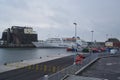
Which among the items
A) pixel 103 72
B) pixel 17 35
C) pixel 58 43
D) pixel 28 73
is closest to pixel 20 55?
pixel 28 73

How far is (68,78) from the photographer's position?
70.3 ft

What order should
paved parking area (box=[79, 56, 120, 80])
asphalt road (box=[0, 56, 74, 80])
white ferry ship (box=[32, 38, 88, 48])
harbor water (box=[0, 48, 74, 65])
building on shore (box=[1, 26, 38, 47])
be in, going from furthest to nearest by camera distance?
building on shore (box=[1, 26, 38, 47]) → white ferry ship (box=[32, 38, 88, 48]) → harbor water (box=[0, 48, 74, 65]) → paved parking area (box=[79, 56, 120, 80]) → asphalt road (box=[0, 56, 74, 80])

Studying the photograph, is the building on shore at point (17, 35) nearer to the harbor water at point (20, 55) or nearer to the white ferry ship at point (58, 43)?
the white ferry ship at point (58, 43)

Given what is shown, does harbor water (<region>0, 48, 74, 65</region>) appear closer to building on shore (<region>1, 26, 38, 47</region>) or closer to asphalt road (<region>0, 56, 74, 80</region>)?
asphalt road (<region>0, 56, 74, 80</region>)

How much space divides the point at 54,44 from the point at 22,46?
31.5 metres

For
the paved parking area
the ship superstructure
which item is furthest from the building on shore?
the paved parking area

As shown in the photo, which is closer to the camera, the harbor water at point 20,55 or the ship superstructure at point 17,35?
the harbor water at point 20,55

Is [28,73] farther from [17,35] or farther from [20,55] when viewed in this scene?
[17,35]

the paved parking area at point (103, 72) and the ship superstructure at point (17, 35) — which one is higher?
the ship superstructure at point (17, 35)

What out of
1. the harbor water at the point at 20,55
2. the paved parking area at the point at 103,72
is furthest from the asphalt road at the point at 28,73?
the harbor water at the point at 20,55

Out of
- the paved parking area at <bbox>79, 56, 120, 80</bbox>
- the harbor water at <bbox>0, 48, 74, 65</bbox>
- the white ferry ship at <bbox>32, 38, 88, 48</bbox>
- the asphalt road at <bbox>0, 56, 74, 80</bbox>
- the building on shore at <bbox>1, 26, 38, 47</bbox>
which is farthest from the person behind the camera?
the building on shore at <bbox>1, 26, 38, 47</bbox>

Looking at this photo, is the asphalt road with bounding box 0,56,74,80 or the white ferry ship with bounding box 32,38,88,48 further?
the white ferry ship with bounding box 32,38,88,48

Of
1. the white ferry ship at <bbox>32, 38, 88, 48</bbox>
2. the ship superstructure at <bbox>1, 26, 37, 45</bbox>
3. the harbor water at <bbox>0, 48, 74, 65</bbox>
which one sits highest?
the ship superstructure at <bbox>1, 26, 37, 45</bbox>

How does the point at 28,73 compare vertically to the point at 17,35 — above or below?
below
